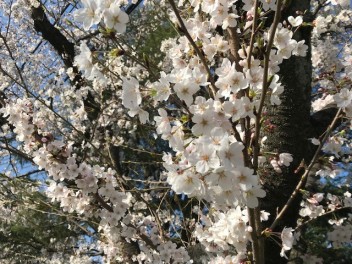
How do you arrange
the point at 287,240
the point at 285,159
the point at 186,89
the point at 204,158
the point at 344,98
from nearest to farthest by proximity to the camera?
1. the point at 204,158
2. the point at 186,89
3. the point at 344,98
4. the point at 287,240
5. the point at 285,159

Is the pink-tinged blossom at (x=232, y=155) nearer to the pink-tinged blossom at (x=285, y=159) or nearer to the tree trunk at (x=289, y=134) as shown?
the pink-tinged blossom at (x=285, y=159)

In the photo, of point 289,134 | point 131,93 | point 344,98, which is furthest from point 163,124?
point 289,134

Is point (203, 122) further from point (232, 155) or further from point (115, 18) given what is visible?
point (115, 18)

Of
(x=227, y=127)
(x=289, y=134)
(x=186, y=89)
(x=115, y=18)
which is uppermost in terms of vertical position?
(x=289, y=134)

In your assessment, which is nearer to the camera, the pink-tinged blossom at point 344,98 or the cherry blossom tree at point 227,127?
the cherry blossom tree at point 227,127

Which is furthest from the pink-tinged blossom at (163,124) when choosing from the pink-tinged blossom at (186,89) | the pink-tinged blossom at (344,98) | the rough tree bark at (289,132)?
the rough tree bark at (289,132)

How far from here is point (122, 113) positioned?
6.59 metres

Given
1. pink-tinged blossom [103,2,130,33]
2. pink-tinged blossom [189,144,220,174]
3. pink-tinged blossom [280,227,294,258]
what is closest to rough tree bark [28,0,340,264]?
pink-tinged blossom [280,227,294,258]

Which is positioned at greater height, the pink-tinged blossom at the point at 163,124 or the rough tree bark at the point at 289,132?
the rough tree bark at the point at 289,132

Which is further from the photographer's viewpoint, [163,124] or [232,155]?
[163,124]

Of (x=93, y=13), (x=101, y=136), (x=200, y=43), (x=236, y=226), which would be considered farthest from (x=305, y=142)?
(x=101, y=136)

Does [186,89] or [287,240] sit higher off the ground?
[186,89]

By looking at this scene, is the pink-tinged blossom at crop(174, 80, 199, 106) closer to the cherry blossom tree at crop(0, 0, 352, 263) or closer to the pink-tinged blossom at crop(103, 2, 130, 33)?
the cherry blossom tree at crop(0, 0, 352, 263)

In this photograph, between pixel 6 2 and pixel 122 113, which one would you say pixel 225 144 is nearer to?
pixel 122 113
